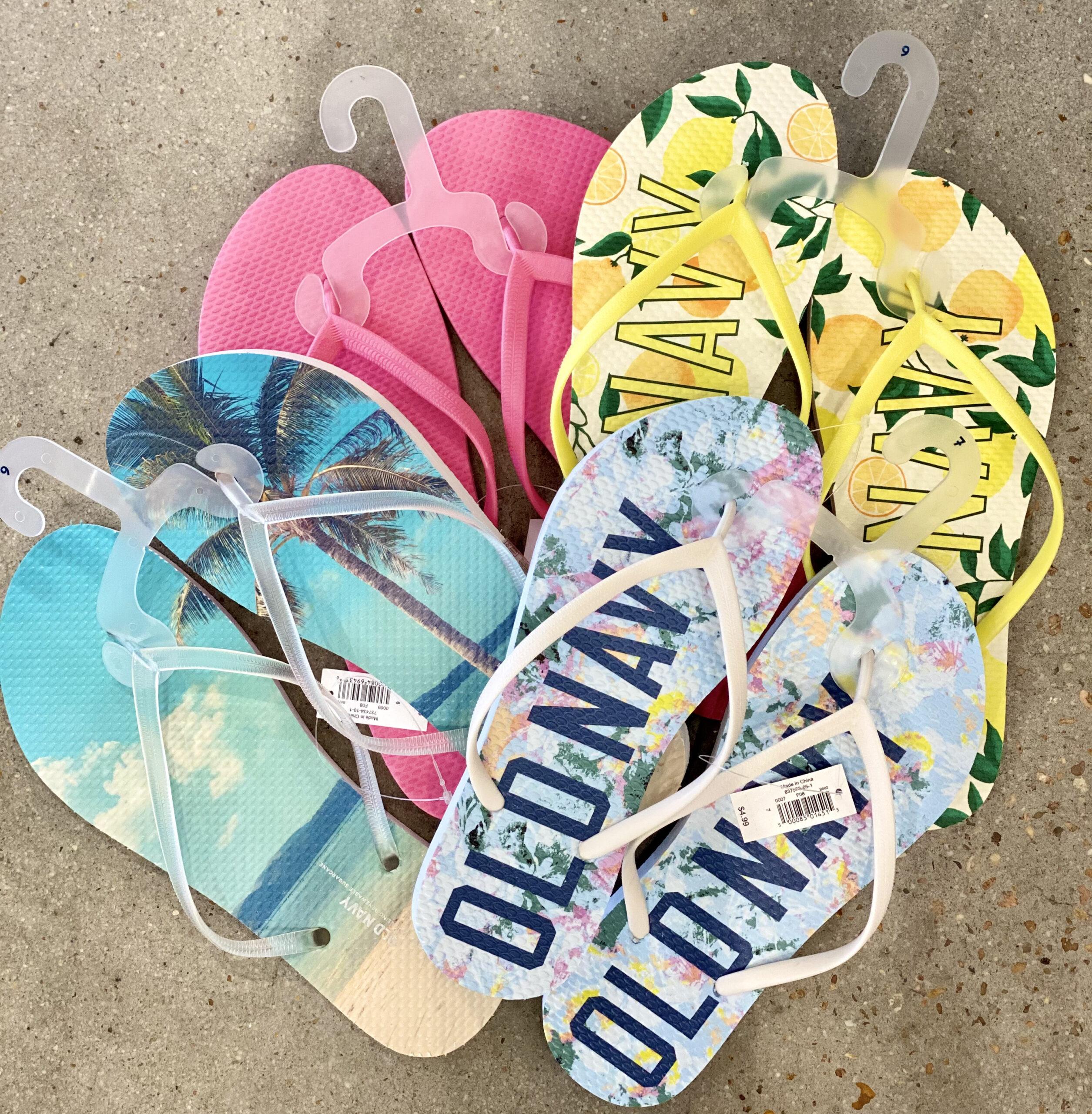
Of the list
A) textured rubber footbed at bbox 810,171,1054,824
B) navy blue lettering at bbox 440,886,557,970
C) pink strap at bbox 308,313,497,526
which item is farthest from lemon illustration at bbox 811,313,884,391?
navy blue lettering at bbox 440,886,557,970

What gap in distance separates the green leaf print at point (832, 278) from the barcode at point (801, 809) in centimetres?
46

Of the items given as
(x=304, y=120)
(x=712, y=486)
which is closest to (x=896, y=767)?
(x=712, y=486)

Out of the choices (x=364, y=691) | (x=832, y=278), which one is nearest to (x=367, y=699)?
(x=364, y=691)

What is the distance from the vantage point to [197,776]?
79 cm

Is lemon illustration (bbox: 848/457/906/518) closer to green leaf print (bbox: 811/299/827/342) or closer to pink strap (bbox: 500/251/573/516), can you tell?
green leaf print (bbox: 811/299/827/342)

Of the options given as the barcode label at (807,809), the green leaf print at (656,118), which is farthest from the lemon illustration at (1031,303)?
the barcode label at (807,809)

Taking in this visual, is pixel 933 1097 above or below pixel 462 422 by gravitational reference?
below

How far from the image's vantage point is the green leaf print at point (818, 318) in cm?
77

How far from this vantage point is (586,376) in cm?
76

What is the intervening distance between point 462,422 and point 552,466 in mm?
114

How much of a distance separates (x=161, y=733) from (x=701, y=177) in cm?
72

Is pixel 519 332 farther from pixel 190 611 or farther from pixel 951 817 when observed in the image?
pixel 951 817

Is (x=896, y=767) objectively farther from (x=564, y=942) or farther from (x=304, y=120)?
(x=304, y=120)

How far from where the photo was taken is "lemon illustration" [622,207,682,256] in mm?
755
